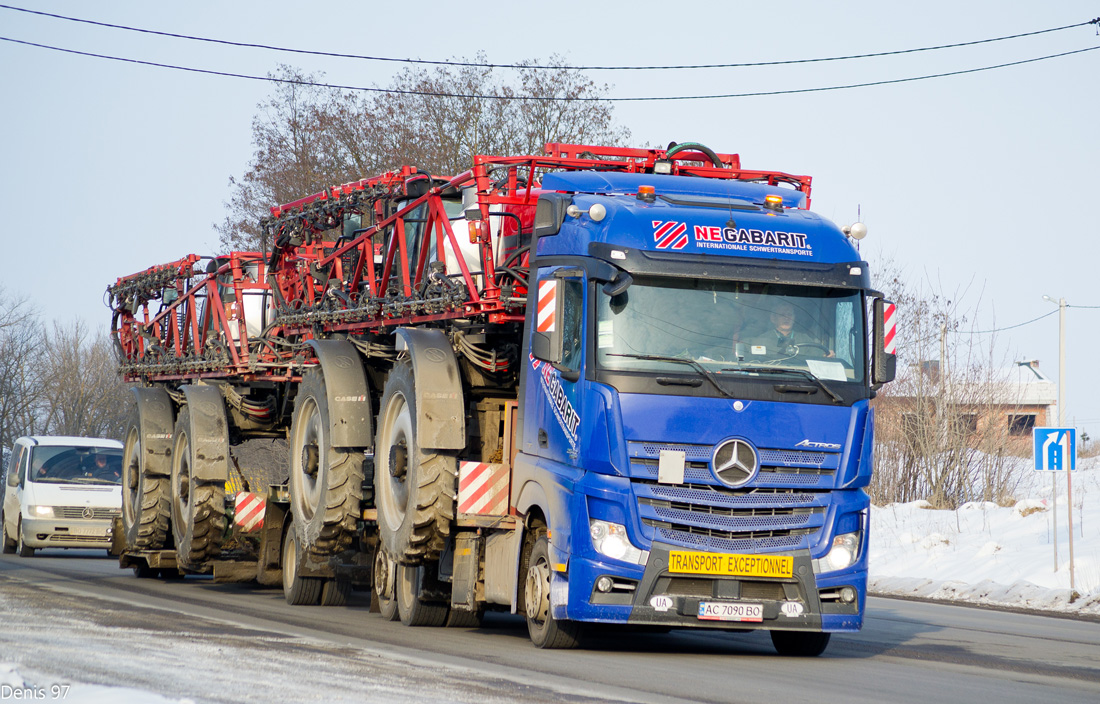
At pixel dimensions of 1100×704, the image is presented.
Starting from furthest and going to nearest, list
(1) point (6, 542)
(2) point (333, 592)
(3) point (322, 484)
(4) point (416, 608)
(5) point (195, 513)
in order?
(1) point (6, 542) < (5) point (195, 513) < (2) point (333, 592) < (3) point (322, 484) < (4) point (416, 608)

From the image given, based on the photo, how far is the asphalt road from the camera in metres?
8.05

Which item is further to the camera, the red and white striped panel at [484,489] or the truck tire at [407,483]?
the truck tire at [407,483]

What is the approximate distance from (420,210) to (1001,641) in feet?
21.5

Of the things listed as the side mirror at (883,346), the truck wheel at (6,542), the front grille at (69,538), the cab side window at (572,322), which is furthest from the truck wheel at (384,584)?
the truck wheel at (6,542)

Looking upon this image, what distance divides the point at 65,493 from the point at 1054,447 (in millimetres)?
16029

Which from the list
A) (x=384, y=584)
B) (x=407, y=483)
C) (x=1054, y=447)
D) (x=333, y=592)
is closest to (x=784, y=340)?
(x=407, y=483)

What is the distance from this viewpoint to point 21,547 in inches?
963

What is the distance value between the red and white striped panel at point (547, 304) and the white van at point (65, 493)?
15.6 metres

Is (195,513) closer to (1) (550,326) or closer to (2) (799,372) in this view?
(1) (550,326)

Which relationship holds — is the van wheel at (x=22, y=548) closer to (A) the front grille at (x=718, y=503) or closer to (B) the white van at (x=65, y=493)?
(B) the white van at (x=65, y=493)

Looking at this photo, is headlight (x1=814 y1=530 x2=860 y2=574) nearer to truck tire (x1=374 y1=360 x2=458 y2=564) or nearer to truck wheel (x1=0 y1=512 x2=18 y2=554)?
truck tire (x1=374 y1=360 x2=458 y2=564)

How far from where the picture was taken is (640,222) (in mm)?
10344

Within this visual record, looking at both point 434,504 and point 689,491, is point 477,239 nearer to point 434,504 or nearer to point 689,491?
point 434,504

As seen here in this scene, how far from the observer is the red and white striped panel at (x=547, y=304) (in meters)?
10.3
